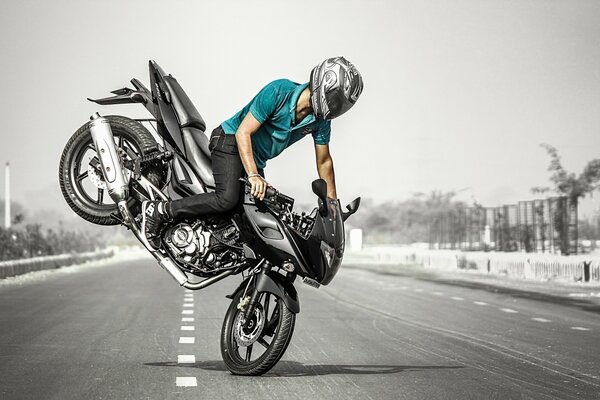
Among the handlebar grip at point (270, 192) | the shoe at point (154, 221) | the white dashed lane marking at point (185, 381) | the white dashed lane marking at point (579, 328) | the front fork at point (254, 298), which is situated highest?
the handlebar grip at point (270, 192)

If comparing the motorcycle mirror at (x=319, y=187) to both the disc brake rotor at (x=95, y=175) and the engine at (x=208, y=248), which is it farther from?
the disc brake rotor at (x=95, y=175)

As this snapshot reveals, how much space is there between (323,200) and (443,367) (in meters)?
2.84

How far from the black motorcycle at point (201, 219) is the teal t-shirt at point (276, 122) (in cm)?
44

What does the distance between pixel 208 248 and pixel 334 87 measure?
1.86m

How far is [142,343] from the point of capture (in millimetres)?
13172

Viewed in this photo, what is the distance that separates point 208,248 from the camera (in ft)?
32.1

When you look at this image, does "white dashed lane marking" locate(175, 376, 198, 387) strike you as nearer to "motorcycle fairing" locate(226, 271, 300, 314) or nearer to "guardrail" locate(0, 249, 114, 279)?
"motorcycle fairing" locate(226, 271, 300, 314)

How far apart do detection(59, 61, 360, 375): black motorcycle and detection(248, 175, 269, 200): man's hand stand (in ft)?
0.28

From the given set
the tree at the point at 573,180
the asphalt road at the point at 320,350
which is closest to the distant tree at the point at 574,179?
the tree at the point at 573,180

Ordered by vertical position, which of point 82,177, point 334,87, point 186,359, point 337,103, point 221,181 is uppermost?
point 334,87

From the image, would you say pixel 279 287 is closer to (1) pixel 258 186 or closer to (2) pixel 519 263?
(1) pixel 258 186

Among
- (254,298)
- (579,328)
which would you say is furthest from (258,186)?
(579,328)

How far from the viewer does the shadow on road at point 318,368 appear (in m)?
10.4

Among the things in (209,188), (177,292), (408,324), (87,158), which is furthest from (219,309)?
(209,188)
